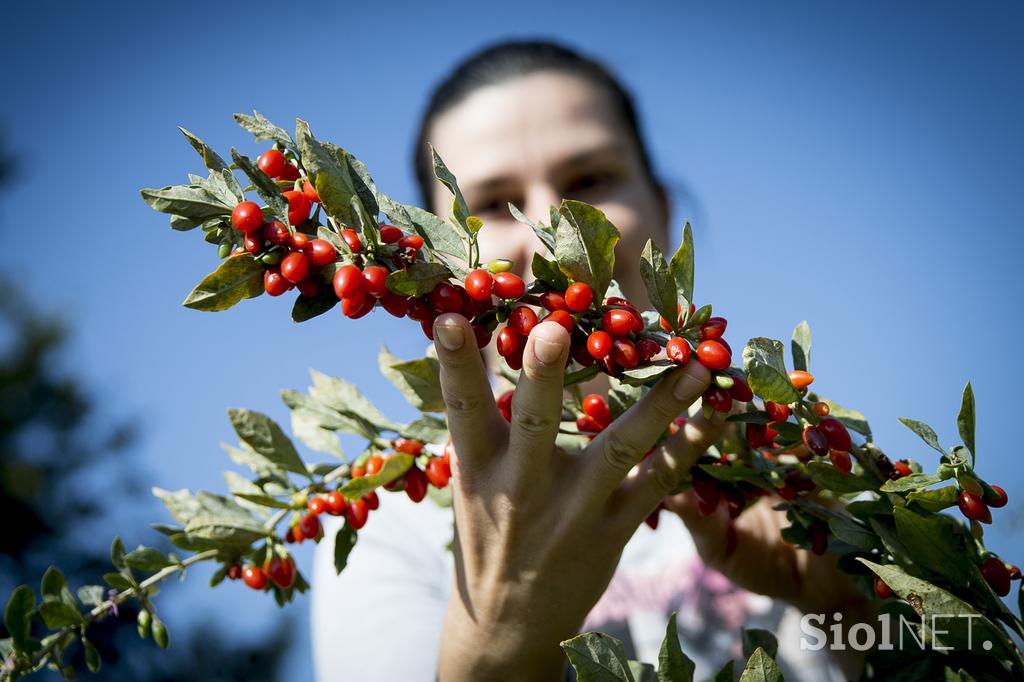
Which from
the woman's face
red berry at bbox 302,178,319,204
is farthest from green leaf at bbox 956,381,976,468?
the woman's face

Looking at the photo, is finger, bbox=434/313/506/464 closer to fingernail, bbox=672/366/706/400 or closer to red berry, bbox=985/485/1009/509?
fingernail, bbox=672/366/706/400

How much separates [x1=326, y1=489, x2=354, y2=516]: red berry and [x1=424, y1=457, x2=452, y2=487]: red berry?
0.37 feet

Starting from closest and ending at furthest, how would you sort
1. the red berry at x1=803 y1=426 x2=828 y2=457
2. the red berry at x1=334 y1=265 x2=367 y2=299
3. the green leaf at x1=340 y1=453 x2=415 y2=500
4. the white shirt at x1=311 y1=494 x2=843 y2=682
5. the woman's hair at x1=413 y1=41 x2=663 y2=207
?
1. the red berry at x1=334 y1=265 x2=367 y2=299
2. the red berry at x1=803 y1=426 x2=828 y2=457
3. the green leaf at x1=340 y1=453 x2=415 y2=500
4. the white shirt at x1=311 y1=494 x2=843 y2=682
5. the woman's hair at x1=413 y1=41 x2=663 y2=207

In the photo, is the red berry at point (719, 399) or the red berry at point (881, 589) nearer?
the red berry at point (719, 399)

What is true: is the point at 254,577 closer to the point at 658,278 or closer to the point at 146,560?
the point at 146,560

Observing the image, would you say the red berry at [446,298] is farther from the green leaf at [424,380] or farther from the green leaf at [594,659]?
the green leaf at [594,659]

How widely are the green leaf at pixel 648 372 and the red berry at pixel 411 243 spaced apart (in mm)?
224

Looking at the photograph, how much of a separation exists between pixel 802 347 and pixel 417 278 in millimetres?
441

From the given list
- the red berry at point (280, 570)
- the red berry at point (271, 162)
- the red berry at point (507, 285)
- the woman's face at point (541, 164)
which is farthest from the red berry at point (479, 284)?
the woman's face at point (541, 164)

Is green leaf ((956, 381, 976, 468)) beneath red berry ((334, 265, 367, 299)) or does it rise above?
above

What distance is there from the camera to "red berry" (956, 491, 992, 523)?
75 cm

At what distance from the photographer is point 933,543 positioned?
0.73m

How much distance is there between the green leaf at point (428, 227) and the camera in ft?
2.27

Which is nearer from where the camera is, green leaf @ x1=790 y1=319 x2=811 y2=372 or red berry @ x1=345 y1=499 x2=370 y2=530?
green leaf @ x1=790 y1=319 x2=811 y2=372
